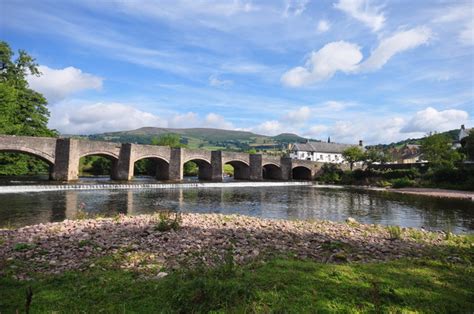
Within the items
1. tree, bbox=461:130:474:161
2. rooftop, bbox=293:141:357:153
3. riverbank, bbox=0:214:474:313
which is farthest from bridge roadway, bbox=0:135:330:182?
rooftop, bbox=293:141:357:153

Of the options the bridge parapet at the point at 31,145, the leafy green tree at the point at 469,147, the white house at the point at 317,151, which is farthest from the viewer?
the white house at the point at 317,151

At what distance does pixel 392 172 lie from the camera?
49281mm

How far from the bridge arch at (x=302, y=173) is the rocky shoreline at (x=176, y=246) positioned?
5042cm

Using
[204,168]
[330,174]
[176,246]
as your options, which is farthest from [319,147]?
[176,246]

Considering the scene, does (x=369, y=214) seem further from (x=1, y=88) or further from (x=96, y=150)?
(x=1, y=88)

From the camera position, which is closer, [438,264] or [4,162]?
[438,264]

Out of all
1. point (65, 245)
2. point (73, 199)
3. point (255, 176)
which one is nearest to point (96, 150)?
point (73, 199)

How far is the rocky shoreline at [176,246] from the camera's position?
580 centimetres

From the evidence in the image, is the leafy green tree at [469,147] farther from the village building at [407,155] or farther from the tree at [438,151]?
the village building at [407,155]

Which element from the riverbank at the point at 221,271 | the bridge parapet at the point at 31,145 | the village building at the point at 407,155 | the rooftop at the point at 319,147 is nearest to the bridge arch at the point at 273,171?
the rooftop at the point at 319,147

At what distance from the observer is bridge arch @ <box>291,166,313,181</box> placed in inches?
2360

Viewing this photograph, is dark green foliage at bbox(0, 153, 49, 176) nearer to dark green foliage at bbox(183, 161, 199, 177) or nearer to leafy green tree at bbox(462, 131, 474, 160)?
dark green foliage at bbox(183, 161, 199, 177)

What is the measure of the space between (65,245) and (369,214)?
57.9 feet

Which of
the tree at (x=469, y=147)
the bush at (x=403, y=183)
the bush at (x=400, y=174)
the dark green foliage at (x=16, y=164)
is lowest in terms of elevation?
the bush at (x=403, y=183)
